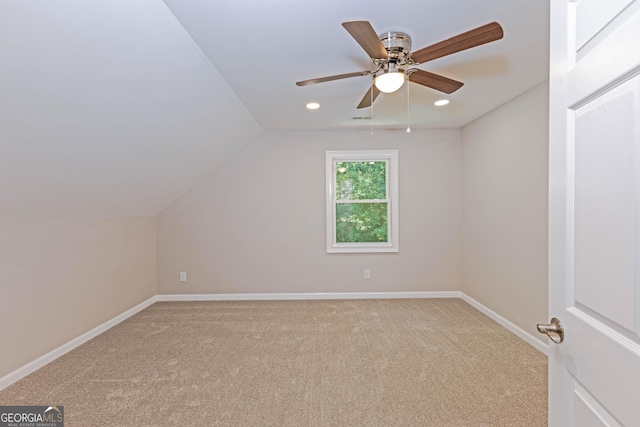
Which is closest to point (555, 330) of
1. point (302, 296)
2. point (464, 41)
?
point (464, 41)

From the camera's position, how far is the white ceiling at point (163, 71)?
1.49 m

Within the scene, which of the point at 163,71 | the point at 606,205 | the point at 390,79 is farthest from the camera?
the point at 163,71

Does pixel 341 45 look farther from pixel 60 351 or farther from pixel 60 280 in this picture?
pixel 60 351

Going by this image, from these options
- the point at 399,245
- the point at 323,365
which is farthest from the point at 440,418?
the point at 399,245

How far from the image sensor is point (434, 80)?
214 centimetres

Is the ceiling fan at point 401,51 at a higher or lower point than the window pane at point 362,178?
higher

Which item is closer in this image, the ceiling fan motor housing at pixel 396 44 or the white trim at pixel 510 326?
the ceiling fan motor housing at pixel 396 44

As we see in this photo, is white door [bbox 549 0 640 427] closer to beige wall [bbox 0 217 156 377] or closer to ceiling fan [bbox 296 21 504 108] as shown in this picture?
ceiling fan [bbox 296 21 504 108]

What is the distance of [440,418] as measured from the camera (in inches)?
74.0

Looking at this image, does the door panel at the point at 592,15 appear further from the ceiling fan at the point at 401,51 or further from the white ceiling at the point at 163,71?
the white ceiling at the point at 163,71

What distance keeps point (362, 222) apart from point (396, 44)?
9.08ft

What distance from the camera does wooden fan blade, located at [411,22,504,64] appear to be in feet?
5.02

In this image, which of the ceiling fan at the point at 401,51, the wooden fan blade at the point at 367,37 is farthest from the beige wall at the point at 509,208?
the wooden fan blade at the point at 367,37

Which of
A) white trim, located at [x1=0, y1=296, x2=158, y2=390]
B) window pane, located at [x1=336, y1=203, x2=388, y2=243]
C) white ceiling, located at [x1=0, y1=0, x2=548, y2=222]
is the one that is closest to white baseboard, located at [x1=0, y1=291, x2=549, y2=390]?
white trim, located at [x1=0, y1=296, x2=158, y2=390]
